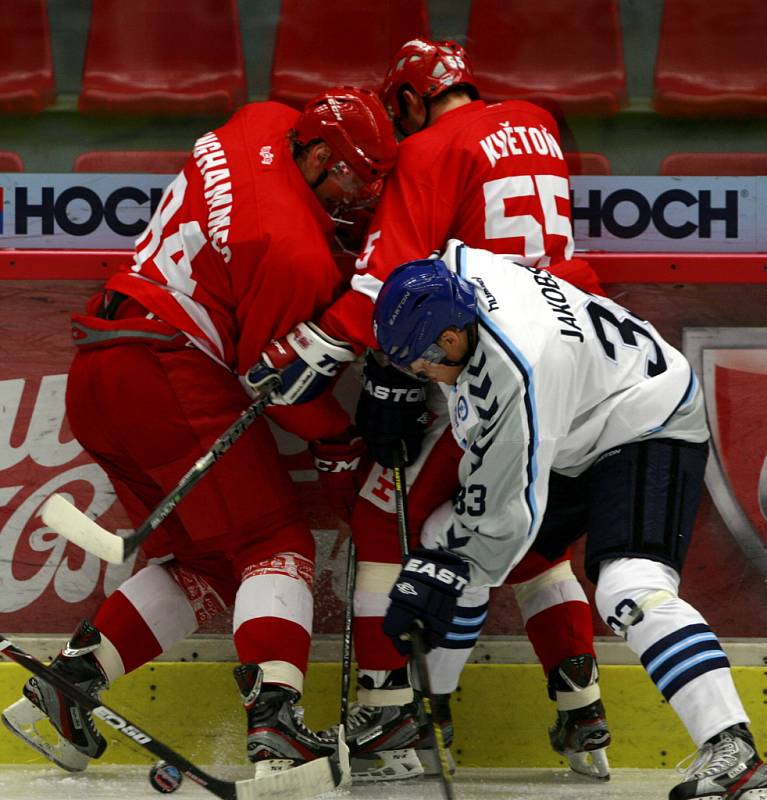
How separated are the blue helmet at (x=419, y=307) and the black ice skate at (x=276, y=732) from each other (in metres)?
0.75

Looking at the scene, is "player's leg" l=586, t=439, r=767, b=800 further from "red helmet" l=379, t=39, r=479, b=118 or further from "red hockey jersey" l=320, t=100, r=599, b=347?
"red helmet" l=379, t=39, r=479, b=118

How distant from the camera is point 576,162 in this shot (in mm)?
3547

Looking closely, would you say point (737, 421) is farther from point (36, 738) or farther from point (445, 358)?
point (36, 738)

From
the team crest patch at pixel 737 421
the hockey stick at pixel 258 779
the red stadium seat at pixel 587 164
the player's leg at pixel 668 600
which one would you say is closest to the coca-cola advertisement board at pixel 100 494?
the team crest patch at pixel 737 421

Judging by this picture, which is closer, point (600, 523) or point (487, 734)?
point (600, 523)

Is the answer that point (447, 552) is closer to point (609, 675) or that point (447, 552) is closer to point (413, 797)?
point (413, 797)

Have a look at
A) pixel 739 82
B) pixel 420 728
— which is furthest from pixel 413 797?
pixel 739 82

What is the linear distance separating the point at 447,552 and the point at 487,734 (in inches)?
34.2

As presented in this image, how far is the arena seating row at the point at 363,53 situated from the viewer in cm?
362

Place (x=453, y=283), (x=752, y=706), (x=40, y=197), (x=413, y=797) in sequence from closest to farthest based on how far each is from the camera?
(x=453, y=283)
(x=413, y=797)
(x=752, y=706)
(x=40, y=197)

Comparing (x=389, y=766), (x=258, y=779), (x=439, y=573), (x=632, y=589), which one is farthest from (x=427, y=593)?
(x=389, y=766)

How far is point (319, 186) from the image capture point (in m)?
2.88

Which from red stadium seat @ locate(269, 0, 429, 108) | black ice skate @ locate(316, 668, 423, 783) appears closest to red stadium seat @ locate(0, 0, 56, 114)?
red stadium seat @ locate(269, 0, 429, 108)

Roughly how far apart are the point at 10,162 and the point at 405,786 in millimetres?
1935
